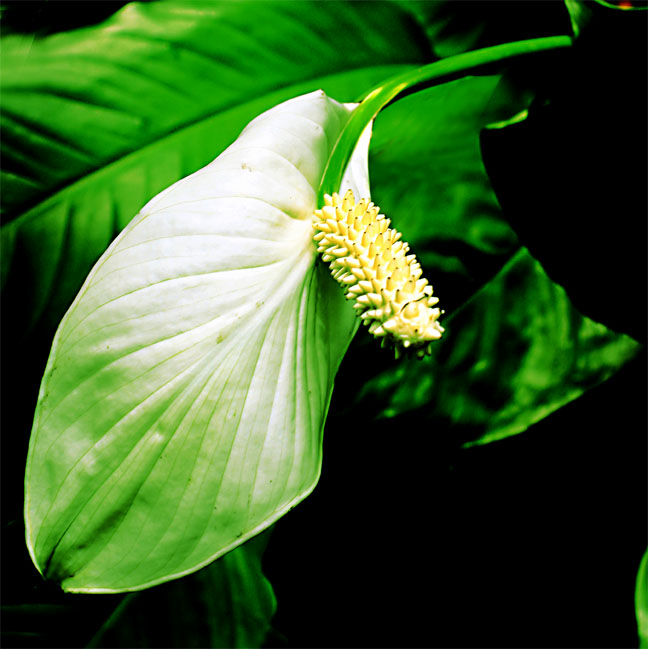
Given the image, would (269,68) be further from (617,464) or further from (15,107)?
(617,464)

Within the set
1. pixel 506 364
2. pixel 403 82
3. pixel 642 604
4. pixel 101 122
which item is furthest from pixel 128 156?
pixel 642 604

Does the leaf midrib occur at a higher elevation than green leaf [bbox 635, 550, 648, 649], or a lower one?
higher

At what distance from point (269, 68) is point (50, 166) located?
218mm

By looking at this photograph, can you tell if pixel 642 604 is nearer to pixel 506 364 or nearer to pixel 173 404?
pixel 506 364

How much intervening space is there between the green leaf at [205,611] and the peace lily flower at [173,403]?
0.28 metres

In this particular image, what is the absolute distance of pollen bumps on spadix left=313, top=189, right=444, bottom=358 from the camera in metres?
0.30

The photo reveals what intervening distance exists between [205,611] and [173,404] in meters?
0.34

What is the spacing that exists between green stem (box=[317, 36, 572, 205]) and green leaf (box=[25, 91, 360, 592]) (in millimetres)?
57

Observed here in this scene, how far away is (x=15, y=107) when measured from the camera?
0.53 meters

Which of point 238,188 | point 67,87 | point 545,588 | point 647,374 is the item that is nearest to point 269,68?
point 67,87

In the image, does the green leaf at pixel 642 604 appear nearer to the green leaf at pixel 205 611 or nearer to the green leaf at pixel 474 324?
the green leaf at pixel 474 324

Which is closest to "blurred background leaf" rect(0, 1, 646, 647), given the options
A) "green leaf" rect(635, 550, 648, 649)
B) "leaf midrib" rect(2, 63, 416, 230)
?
"leaf midrib" rect(2, 63, 416, 230)

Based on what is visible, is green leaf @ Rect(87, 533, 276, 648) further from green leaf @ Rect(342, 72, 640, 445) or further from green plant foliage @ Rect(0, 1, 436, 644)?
green leaf @ Rect(342, 72, 640, 445)

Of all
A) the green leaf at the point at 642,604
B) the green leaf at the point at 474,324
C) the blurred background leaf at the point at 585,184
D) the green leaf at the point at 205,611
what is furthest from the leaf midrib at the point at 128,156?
the green leaf at the point at 642,604
